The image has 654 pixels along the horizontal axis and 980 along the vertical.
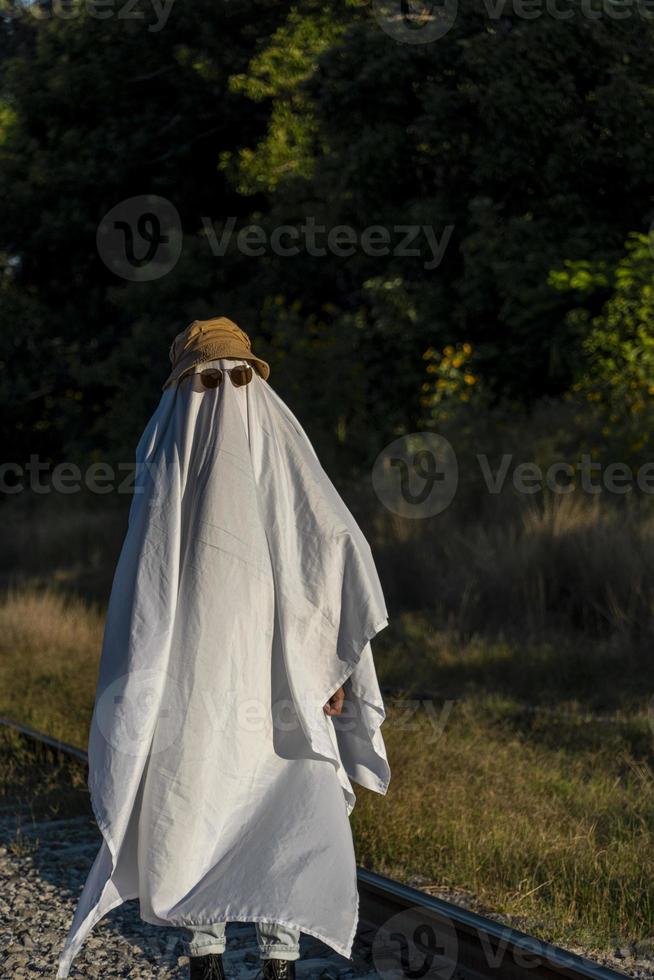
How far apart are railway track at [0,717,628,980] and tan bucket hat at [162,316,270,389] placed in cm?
211

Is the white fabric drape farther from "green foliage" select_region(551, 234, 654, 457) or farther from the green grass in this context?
"green foliage" select_region(551, 234, 654, 457)

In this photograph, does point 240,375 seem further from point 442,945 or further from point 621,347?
point 621,347

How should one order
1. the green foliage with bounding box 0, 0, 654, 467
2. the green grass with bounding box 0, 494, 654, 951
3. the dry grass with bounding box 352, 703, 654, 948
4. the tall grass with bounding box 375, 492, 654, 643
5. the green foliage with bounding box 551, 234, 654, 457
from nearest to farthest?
the dry grass with bounding box 352, 703, 654, 948, the green grass with bounding box 0, 494, 654, 951, the tall grass with bounding box 375, 492, 654, 643, the green foliage with bounding box 551, 234, 654, 457, the green foliage with bounding box 0, 0, 654, 467

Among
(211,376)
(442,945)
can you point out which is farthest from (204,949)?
(211,376)

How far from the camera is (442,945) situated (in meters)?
4.86

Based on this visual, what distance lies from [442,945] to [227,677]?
142 cm

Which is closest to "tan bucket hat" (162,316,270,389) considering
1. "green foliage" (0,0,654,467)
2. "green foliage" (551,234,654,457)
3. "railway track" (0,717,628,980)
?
"railway track" (0,717,628,980)

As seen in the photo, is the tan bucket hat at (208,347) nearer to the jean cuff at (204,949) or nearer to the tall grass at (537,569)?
the jean cuff at (204,949)

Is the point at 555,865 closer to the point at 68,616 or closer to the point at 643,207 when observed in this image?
the point at 68,616

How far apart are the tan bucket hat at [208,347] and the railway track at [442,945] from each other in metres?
2.11

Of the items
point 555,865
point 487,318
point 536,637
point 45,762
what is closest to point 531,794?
point 555,865

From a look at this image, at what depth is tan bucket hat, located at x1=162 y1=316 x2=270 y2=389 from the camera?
4285mm

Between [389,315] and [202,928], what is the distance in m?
14.0

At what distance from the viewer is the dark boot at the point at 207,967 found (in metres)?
4.09
